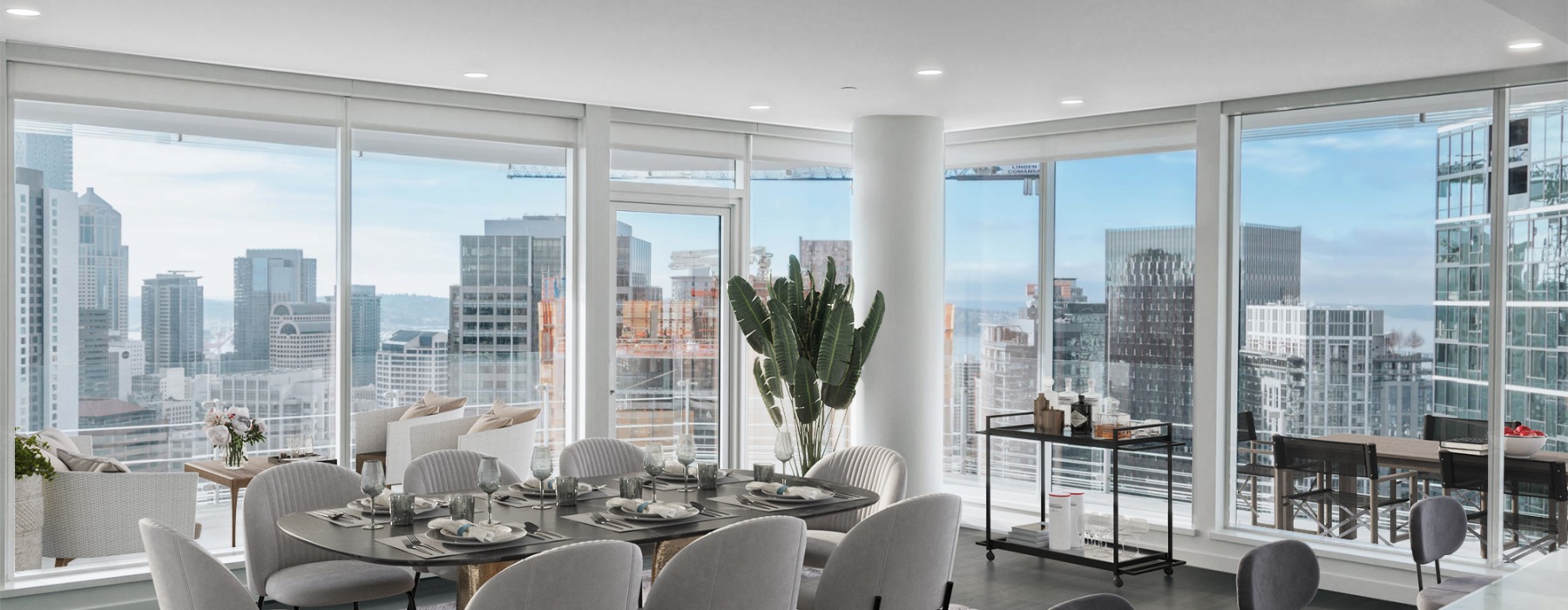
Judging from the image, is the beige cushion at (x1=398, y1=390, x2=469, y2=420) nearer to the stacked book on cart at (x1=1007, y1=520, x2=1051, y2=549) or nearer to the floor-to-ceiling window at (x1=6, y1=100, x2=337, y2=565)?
the floor-to-ceiling window at (x1=6, y1=100, x2=337, y2=565)

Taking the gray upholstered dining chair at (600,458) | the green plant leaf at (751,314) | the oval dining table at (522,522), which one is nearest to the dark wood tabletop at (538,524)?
the oval dining table at (522,522)

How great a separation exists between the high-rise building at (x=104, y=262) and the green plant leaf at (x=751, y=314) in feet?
10.4

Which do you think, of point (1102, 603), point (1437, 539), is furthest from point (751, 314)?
point (1102, 603)

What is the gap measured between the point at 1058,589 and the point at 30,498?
15.8ft

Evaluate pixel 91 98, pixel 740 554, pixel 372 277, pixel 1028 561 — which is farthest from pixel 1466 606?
pixel 91 98

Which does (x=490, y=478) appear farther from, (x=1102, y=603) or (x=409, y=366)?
(x=409, y=366)

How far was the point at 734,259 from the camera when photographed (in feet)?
24.2

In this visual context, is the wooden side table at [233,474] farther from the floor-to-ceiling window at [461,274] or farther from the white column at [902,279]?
the white column at [902,279]

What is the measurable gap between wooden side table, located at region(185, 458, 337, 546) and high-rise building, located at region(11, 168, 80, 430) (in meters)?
0.58

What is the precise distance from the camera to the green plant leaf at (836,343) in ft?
22.1

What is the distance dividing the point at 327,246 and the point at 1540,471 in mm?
6100

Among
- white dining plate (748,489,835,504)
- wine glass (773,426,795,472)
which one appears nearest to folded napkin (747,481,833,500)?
white dining plate (748,489,835,504)

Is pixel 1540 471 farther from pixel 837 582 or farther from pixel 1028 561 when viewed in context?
pixel 837 582

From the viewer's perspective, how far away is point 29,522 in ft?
16.5
